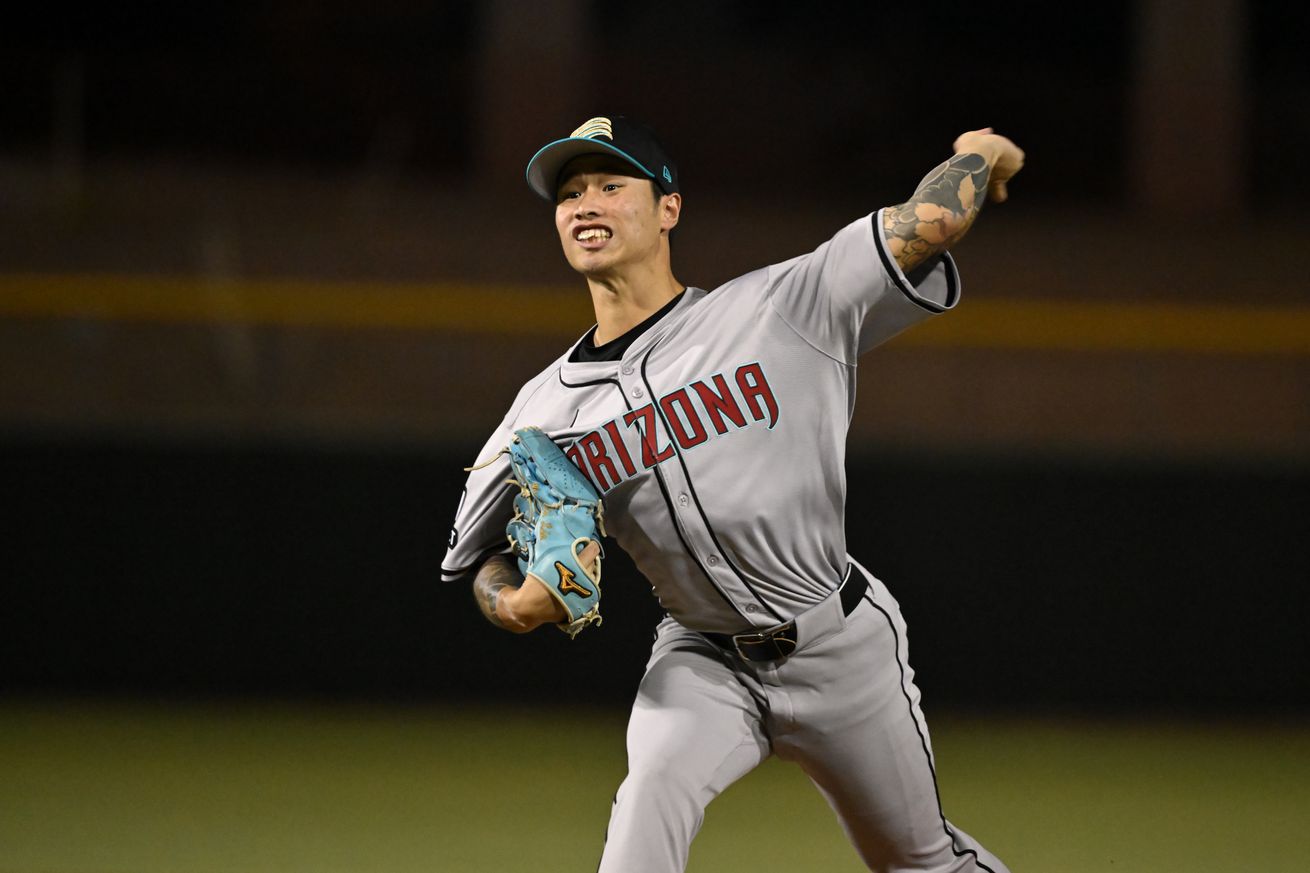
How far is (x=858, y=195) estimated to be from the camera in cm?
1319

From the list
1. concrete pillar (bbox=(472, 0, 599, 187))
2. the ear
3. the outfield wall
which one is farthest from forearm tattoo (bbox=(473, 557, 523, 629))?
concrete pillar (bbox=(472, 0, 599, 187))

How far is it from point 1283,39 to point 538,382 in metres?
12.5

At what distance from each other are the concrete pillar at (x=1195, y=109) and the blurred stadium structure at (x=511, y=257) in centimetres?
3

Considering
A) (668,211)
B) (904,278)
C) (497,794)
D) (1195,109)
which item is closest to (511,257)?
(1195,109)

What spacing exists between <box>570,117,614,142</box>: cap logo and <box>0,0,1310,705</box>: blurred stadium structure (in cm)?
419

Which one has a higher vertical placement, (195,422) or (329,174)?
(329,174)

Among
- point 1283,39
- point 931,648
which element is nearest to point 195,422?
point 931,648

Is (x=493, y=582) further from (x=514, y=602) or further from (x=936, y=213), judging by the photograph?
(x=936, y=213)

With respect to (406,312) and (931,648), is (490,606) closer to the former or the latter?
(931,648)

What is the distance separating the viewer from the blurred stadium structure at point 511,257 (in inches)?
287

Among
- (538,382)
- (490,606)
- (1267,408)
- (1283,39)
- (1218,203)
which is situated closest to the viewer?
(490,606)

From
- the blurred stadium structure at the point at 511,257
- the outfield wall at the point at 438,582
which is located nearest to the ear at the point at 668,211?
the outfield wall at the point at 438,582

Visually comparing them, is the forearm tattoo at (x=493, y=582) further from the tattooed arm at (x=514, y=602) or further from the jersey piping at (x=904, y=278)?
the jersey piping at (x=904, y=278)

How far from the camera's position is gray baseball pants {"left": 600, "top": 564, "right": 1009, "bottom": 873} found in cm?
318
